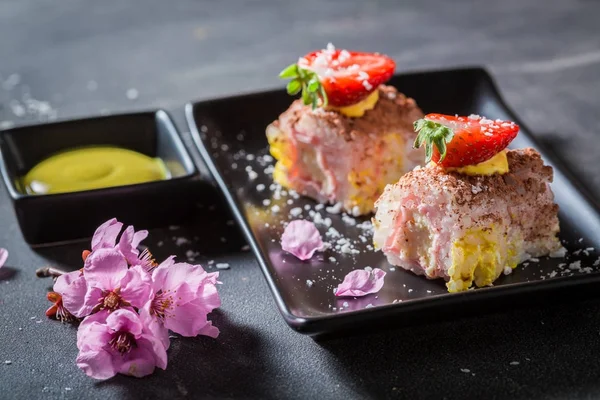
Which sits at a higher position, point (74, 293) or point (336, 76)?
point (336, 76)

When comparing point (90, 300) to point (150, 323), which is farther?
point (90, 300)

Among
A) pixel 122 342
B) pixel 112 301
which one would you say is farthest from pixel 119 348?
pixel 112 301

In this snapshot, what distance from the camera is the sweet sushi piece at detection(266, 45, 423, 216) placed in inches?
138

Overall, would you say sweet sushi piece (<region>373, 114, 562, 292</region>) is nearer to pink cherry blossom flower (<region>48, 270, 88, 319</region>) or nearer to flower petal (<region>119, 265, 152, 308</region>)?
flower petal (<region>119, 265, 152, 308</region>)

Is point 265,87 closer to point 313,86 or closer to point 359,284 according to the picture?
point 313,86

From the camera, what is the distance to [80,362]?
8.66 feet

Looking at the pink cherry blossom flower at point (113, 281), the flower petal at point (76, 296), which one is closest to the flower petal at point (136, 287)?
the pink cherry blossom flower at point (113, 281)

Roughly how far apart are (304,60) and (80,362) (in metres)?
1.56

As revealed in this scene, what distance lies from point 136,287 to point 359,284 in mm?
701

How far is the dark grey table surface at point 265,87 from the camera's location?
2.64 m

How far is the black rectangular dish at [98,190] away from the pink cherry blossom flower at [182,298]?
0.66 metres

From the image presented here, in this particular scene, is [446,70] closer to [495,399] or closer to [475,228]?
[475,228]

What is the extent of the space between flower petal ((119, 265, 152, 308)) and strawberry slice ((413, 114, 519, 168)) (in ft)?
3.07

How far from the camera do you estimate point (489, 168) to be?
305 centimetres
